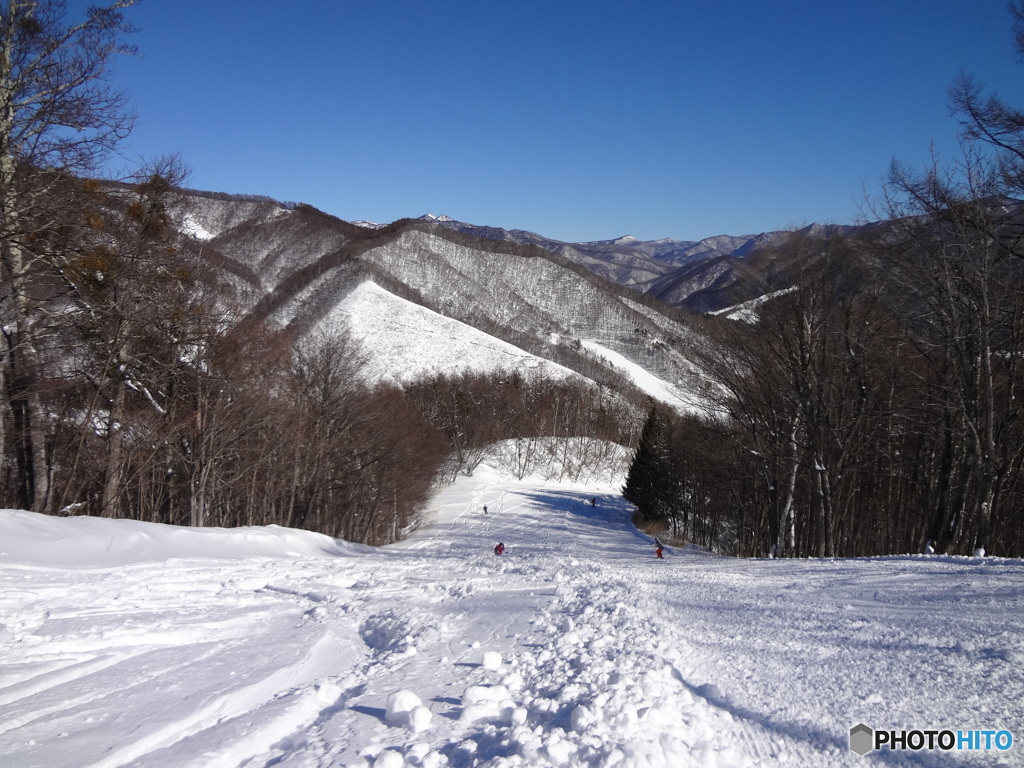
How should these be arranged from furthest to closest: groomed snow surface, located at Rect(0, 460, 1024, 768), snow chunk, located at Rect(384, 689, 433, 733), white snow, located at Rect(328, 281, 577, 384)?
white snow, located at Rect(328, 281, 577, 384), snow chunk, located at Rect(384, 689, 433, 733), groomed snow surface, located at Rect(0, 460, 1024, 768)

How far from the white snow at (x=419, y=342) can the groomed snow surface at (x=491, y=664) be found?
220ft

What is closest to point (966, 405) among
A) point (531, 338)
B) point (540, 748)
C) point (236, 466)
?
point (540, 748)

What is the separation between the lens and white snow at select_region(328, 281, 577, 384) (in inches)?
3125

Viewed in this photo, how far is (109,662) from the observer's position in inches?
181

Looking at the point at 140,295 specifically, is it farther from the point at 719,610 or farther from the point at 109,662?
the point at 719,610

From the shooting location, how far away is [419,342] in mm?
85375

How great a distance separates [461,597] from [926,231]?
11.7 metres

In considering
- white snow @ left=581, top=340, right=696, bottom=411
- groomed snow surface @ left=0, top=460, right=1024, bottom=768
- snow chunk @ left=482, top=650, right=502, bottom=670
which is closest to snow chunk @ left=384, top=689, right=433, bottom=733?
groomed snow surface @ left=0, top=460, right=1024, bottom=768

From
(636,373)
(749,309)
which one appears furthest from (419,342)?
(749,309)

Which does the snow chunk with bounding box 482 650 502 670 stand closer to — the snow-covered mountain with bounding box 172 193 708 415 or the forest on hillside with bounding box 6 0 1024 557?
the forest on hillside with bounding box 6 0 1024 557

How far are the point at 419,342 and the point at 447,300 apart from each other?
41226mm

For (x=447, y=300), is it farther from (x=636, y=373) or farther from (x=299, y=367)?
(x=299, y=367)

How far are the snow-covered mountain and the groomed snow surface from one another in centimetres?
6661

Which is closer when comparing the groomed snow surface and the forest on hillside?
the groomed snow surface
